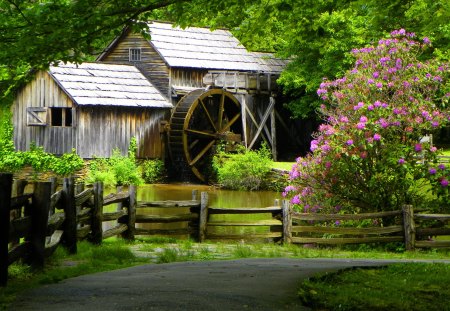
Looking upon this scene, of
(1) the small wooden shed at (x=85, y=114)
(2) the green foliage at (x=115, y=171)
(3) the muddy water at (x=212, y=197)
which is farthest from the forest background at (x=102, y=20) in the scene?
(1) the small wooden shed at (x=85, y=114)

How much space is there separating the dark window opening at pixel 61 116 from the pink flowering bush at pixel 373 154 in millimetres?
20057

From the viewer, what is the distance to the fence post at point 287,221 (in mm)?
17734

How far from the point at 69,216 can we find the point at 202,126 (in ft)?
98.2

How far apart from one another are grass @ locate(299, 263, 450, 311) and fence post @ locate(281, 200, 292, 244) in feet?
19.9

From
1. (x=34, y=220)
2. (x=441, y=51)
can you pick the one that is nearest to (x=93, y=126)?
(x=441, y=51)

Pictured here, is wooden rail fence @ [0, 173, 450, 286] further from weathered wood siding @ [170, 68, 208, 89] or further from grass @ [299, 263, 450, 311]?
weathered wood siding @ [170, 68, 208, 89]

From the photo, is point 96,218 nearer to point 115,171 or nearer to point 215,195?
point 215,195

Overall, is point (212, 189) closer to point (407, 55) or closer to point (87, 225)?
point (407, 55)

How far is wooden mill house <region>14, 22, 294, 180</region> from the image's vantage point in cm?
3712

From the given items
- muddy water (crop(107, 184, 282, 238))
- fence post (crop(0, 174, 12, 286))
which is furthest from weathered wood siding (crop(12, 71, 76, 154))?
fence post (crop(0, 174, 12, 286))

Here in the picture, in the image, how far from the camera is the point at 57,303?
8.24 m

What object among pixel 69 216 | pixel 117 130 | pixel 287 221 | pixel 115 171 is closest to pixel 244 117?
pixel 117 130

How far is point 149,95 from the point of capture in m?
39.6

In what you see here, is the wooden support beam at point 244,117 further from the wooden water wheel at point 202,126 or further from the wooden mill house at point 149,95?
the wooden water wheel at point 202,126
